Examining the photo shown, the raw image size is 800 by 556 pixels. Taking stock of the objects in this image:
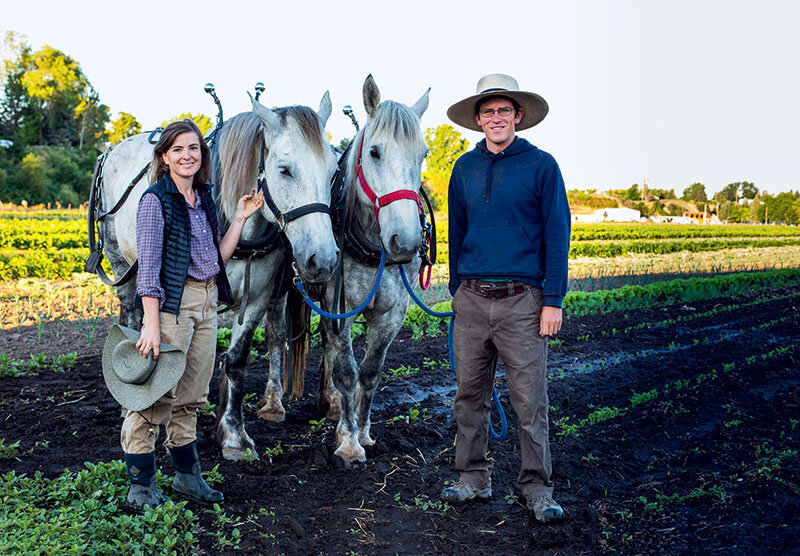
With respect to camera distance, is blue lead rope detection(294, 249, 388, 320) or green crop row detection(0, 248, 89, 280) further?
green crop row detection(0, 248, 89, 280)

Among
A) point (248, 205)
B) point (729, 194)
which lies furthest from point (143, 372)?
point (729, 194)

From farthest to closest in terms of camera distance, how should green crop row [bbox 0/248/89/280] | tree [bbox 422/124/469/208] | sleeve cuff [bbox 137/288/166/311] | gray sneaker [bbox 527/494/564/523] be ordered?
tree [bbox 422/124/469/208] → green crop row [bbox 0/248/89/280] → gray sneaker [bbox 527/494/564/523] → sleeve cuff [bbox 137/288/166/311]

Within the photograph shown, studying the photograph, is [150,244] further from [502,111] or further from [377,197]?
[502,111]

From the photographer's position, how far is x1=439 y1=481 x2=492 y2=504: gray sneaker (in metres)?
3.21

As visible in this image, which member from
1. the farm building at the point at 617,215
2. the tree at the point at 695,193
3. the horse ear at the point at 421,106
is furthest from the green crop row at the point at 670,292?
the tree at the point at 695,193

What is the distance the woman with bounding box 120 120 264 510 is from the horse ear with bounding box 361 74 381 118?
0.83 metres

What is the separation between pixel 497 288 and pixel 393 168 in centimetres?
82

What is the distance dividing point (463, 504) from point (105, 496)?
186cm

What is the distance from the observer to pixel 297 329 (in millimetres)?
4527

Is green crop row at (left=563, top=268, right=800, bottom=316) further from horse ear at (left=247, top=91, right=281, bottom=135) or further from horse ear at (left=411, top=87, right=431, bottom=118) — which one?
horse ear at (left=247, top=91, right=281, bottom=135)

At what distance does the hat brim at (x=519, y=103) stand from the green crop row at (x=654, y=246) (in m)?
19.8

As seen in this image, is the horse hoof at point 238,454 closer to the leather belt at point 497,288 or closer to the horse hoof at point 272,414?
the horse hoof at point 272,414

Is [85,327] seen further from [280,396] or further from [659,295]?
[659,295]

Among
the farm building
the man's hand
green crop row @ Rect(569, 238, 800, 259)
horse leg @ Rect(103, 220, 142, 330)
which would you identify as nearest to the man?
the man's hand
